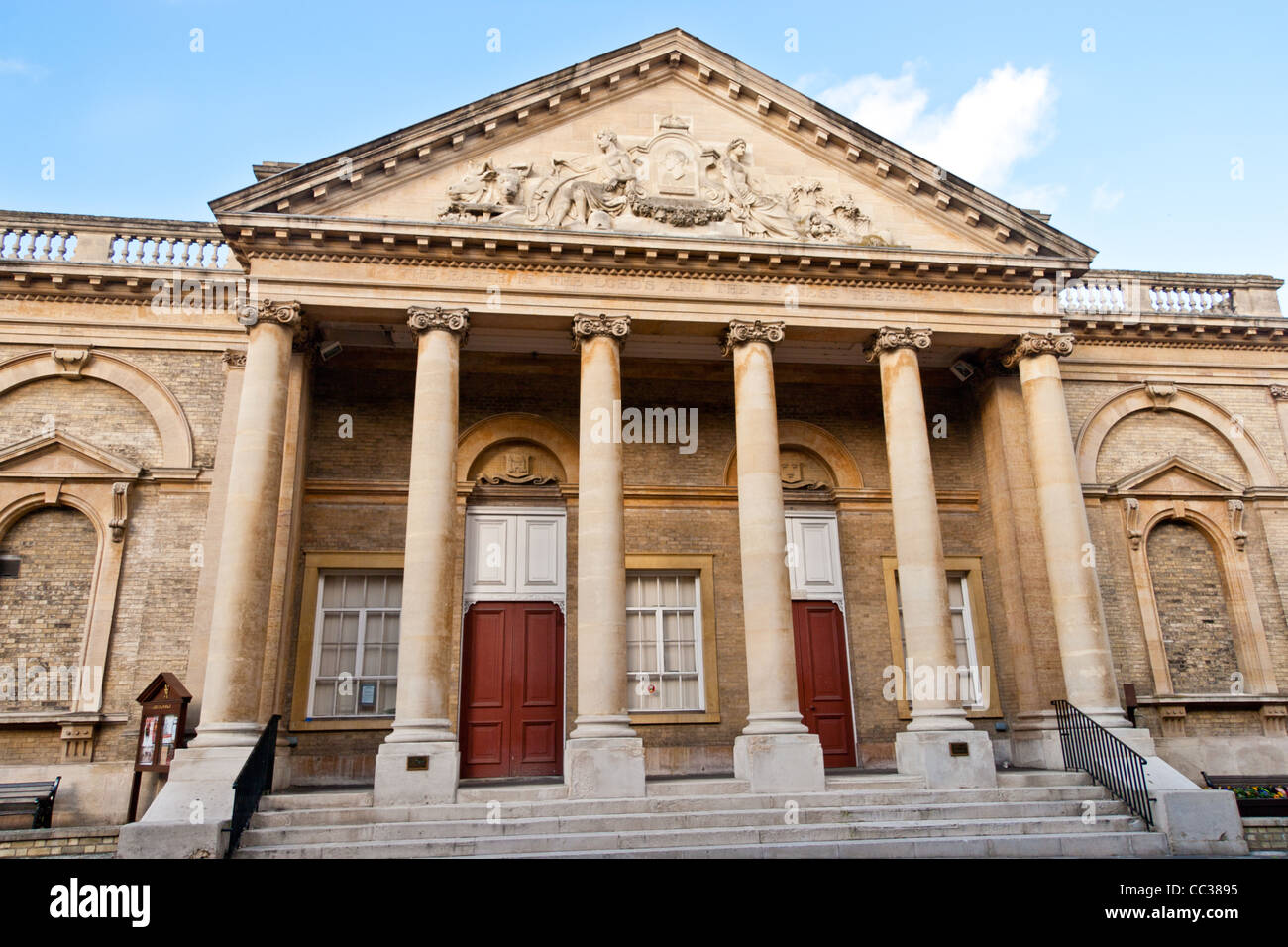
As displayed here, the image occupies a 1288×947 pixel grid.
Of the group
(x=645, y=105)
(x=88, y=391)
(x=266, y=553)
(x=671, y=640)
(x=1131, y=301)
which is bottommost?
(x=671, y=640)

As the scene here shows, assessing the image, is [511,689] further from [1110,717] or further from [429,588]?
[1110,717]

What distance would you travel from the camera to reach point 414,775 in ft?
37.8

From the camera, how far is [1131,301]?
1834cm

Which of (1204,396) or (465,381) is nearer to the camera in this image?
(465,381)

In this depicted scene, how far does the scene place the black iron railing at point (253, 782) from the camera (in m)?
10.2

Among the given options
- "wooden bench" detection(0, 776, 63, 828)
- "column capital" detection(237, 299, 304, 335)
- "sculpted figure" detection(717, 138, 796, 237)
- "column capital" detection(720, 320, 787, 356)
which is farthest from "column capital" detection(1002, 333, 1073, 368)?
"wooden bench" detection(0, 776, 63, 828)

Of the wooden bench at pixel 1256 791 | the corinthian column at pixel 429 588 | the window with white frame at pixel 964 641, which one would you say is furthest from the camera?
the window with white frame at pixel 964 641

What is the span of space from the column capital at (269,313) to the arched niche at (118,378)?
288 centimetres

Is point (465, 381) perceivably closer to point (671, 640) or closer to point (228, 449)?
point (228, 449)

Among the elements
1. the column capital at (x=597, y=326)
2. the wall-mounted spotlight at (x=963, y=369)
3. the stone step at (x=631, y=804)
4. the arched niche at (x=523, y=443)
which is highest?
the wall-mounted spotlight at (x=963, y=369)

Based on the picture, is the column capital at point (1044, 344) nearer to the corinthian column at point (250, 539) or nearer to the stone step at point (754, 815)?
the stone step at point (754, 815)

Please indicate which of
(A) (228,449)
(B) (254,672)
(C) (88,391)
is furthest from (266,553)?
(C) (88,391)

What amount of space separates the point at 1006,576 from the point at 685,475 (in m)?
5.91

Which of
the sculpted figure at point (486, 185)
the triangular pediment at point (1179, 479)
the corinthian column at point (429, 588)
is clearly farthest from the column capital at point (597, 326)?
the triangular pediment at point (1179, 479)
